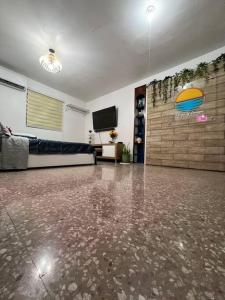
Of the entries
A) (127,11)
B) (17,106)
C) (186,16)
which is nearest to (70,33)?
(127,11)

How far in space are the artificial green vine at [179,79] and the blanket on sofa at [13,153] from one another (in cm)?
334

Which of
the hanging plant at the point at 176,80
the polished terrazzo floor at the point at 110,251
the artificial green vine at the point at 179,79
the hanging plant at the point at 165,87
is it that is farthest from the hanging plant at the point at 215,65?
the polished terrazzo floor at the point at 110,251

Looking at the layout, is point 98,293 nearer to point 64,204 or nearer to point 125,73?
point 64,204

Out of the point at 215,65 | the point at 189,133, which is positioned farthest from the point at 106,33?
the point at 189,133

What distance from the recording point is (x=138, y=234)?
1.85 feet

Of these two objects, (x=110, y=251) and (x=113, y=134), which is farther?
(x=113, y=134)

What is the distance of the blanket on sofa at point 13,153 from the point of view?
2100mm

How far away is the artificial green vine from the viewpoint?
289 centimetres

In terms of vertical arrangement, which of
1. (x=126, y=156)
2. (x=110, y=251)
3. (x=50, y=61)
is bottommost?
(x=110, y=251)

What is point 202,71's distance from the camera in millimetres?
3064

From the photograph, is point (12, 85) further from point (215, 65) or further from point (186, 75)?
point (215, 65)

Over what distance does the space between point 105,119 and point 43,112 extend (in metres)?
2.12

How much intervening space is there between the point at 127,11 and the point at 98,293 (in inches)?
123

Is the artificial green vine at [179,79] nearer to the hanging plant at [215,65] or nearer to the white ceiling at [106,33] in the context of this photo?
the hanging plant at [215,65]
